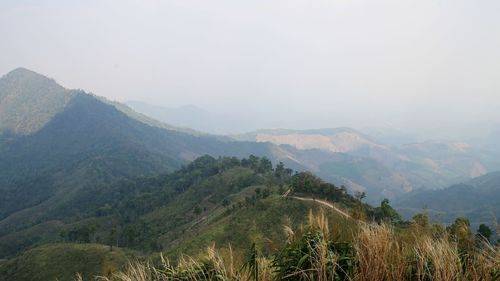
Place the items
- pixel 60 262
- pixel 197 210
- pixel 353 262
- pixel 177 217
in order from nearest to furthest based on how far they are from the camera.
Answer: pixel 353 262 → pixel 60 262 → pixel 197 210 → pixel 177 217

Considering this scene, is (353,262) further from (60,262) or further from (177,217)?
(177,217)

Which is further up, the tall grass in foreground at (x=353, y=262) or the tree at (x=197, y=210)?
the tall grass in foreground at (x=353, y=262)

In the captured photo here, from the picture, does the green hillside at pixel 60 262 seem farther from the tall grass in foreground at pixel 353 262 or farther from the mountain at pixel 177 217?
the tall grass in foreground at pixel 353 262

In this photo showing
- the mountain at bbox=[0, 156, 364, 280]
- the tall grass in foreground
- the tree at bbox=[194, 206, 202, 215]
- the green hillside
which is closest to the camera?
the tall grass in foreground

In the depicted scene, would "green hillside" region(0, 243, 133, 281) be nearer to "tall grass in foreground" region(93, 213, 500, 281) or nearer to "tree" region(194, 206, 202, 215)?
"tree" region(194, 206, 202, 215)

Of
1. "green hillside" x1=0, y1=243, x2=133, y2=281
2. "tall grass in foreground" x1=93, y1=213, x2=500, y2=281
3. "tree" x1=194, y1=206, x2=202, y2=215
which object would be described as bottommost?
"green hillside" x1=0, y1=243, x2=133, y2=281

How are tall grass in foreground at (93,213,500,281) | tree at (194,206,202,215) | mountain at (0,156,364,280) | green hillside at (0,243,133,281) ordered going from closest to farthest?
tall grass in foreground at (93,213,500,281) < mountain at (0,156,364,280) < green hillside at (0,243,133,281) < tree at (194,206,202,215)

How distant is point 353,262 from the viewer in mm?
7211

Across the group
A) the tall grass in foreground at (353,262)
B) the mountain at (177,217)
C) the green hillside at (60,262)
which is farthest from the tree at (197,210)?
the tall grass in foreground at (353,262)

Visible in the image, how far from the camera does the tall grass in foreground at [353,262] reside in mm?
6922

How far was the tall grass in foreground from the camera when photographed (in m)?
6.92

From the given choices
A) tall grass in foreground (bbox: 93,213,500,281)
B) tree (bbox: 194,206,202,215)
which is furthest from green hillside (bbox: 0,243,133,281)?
tall grass in foreground (bbox: 93,213,500,281)

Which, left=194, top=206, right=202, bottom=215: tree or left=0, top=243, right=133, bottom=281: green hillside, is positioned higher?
left=194, top=206, right=202, bottom=215: tree

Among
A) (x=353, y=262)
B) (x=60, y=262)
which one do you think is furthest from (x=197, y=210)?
(x=353, y=262)
